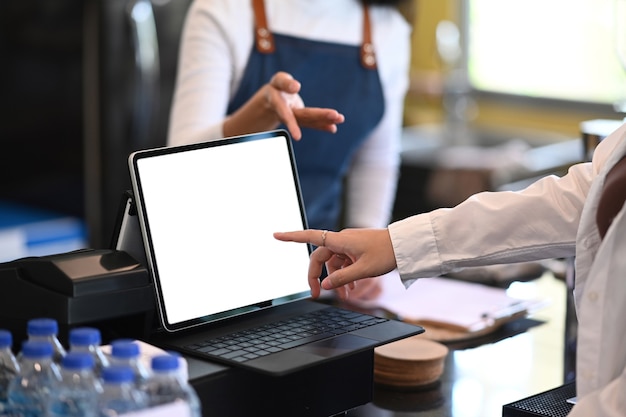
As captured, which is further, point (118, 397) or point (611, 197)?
point (611, 197)

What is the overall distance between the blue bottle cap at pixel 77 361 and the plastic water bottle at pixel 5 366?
108 millimetres

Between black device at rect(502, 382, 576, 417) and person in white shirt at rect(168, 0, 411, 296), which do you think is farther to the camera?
person in white shirt at rect(168, 0, 411, 296)

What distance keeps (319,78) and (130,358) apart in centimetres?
125

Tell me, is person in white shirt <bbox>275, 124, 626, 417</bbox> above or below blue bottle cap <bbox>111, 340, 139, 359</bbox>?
above

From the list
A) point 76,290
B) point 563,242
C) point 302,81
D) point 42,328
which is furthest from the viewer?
point 302,81

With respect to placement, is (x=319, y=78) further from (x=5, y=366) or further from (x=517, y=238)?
(x=5, y=366)

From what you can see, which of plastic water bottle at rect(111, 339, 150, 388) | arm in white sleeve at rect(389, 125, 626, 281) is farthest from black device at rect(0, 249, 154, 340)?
arm in white sleeve at rect(389, 125, 626, 281)

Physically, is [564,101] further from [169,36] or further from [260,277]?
[260,277]

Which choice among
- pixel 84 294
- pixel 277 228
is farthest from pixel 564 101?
pixel 84 294

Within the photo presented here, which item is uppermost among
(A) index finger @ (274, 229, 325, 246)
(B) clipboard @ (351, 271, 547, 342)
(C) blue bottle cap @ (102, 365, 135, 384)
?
(A) index finger @ (274, 229, 325, 246)

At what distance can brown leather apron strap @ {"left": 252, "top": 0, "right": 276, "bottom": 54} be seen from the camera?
2.04 meters

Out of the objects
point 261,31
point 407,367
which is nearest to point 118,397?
point 407,367

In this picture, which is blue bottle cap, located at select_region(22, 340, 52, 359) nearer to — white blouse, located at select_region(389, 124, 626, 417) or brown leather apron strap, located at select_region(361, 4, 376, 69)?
white blouse, located at select_region(389, 124, 626, 417)

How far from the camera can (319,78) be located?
215 cm
